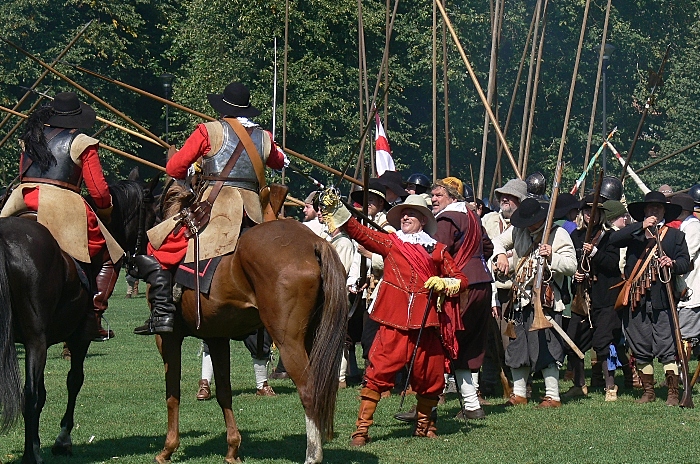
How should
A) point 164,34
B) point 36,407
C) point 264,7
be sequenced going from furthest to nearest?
point 164,34 < point 264,7 < point 36,407

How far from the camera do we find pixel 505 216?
12.6 m

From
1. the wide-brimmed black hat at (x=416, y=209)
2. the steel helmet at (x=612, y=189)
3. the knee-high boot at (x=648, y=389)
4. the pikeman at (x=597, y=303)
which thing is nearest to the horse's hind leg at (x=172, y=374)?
the wide-brimmed black hat at (x=416, y=209)

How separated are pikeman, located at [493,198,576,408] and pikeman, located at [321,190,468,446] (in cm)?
198

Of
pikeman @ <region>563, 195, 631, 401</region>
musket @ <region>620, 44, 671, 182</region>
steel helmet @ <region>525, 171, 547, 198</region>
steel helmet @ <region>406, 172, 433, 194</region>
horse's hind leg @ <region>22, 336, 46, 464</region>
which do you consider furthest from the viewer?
steel helmet @ <region>406, 172, 433, 194</region>

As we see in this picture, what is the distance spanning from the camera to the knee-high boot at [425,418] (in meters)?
9.82

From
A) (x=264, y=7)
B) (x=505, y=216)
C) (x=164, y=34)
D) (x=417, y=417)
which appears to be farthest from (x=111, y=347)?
(x=164, y=34)

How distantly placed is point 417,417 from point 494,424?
0.97 meters

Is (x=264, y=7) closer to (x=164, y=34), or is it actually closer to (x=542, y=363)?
(x=164, y=34)

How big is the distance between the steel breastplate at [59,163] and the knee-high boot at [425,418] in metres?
3.35

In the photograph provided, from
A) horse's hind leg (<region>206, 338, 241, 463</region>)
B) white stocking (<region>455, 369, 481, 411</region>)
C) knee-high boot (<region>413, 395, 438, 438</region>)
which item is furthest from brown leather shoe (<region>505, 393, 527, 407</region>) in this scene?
horse's hind leg (<region>206, 338, 241, 463</region>)

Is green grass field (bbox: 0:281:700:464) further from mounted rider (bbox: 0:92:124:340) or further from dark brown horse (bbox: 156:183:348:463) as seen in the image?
mounted rider (bbox: 0:92:124:340)

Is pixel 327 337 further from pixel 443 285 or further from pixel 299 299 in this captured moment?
pixel 443 285

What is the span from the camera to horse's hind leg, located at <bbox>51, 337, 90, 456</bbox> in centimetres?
916

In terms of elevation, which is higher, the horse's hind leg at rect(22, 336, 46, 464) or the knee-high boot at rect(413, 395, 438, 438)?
the horse's hind leg at rect(22, 336, 46, 464)
